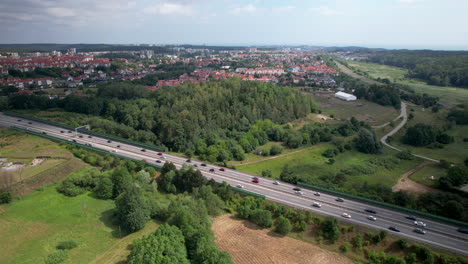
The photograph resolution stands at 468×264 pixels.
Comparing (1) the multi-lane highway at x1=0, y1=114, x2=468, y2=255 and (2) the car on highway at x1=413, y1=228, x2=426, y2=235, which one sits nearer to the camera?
(1) the multi-lane highway at x1=0, y1=114, x2=468, y2=255

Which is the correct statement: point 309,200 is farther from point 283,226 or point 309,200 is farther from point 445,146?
point 445,146

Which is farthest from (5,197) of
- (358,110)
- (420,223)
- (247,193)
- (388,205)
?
(358,110)

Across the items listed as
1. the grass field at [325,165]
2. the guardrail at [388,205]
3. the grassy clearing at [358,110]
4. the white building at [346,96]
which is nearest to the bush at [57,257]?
the grass field at [325,165]

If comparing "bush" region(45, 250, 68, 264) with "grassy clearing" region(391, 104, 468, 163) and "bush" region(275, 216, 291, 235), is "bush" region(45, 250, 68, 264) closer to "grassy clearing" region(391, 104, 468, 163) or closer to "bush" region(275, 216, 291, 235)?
"bush" region(275, 216, 291, 235)

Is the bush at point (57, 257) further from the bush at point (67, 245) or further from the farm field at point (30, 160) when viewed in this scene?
the farm field at point (30, 160)

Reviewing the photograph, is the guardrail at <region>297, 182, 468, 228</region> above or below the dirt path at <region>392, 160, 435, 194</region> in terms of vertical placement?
above

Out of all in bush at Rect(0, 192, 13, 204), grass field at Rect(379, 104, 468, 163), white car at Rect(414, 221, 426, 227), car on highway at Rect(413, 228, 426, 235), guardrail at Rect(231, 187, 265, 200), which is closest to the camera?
car on highway at Rect(413, 228, 426, 235)

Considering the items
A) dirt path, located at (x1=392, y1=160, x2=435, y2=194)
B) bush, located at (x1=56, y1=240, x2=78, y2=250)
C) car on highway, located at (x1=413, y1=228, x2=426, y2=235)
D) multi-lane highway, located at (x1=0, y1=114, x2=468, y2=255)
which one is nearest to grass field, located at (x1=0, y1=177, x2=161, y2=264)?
bush, located at (x1=56, y1=240, x2=78, y2=250)

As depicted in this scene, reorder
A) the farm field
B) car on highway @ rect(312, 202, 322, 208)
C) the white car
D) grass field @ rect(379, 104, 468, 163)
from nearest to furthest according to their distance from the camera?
the white car
car on highway @ rect(312, 202, 322, 208)
the farm field
grass field @ rect(379, 104, 468, 163)
